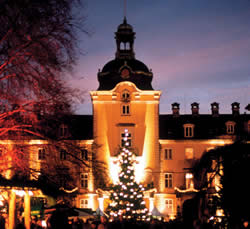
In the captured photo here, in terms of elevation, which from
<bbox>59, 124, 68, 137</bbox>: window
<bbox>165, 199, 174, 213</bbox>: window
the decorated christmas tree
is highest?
<bbox>59, 124, 68, 137</bbox>: window

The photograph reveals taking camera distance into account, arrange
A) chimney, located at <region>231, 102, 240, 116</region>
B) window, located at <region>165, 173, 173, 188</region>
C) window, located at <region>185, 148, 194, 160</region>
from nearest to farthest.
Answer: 1. window, located at <region>165, 173, 173, 188</region>
2. window, located at <region>185, 148, 194, 160</region>
3. chimney, located at <region>231, 102, 240, 116</region>

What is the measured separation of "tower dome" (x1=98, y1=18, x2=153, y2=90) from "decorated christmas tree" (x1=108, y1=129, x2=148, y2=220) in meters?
8.43

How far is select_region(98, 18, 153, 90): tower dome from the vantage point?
44906mm

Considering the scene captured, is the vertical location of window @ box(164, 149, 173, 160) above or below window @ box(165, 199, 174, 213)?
above

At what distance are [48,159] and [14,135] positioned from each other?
115 cm

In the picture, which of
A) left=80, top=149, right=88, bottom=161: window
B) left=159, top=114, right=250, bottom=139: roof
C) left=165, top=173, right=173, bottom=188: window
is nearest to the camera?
left=80, top=149, right=88, bottom=161: window

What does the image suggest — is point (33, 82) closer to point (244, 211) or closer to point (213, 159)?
point (213, 159)

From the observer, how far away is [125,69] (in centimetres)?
4450

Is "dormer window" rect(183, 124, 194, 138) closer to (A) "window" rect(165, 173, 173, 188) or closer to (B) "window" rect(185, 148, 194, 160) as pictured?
(B) "window" rect(185, 148, 194, 160)

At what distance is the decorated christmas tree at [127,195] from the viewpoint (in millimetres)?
37688

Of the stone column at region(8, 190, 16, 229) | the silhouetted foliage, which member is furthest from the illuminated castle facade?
the silhouetted foliage

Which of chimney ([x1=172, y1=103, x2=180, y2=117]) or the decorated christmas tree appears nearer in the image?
the decorated christmas tree

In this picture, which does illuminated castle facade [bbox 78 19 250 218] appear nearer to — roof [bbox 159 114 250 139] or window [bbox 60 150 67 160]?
roof [bbox 159 114 250 139]

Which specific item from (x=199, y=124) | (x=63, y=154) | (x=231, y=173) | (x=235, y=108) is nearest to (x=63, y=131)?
(x=63, y=154)
